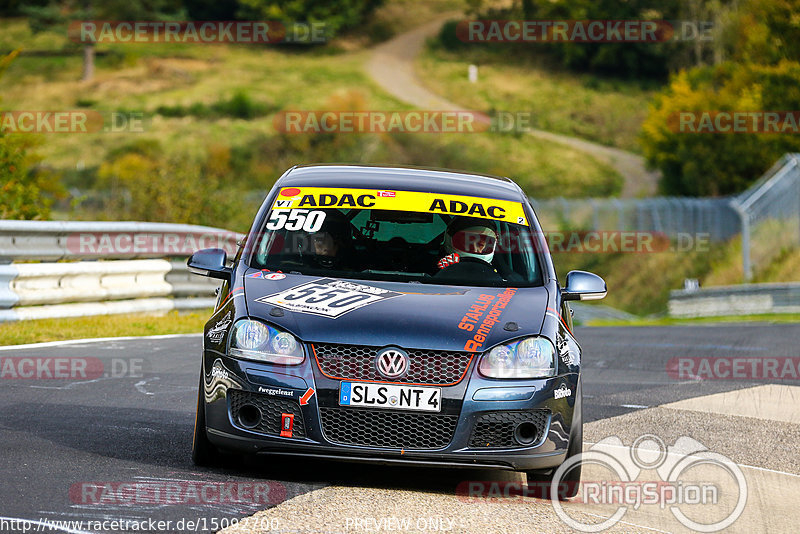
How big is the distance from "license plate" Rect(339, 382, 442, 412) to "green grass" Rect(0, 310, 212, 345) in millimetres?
6718

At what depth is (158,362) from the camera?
11.2m

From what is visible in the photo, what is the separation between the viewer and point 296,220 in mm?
7402

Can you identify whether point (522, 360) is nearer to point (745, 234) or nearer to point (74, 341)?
point (74, 341)

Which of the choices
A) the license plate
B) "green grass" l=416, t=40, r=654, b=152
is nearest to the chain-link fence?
the license plate

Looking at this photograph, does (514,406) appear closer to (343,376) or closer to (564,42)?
(343,376)

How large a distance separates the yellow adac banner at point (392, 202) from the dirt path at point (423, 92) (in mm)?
59365

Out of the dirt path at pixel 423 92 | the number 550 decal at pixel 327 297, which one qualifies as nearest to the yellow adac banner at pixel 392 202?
the number 550 decal at pixel 327 297

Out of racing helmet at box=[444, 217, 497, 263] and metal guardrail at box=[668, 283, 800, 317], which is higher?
metal guardrail at box=[668, 283, 800, 317]

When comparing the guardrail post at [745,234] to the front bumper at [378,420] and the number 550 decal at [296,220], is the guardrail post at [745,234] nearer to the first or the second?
the number 550 decal at [296,220]

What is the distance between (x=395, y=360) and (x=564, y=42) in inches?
3674

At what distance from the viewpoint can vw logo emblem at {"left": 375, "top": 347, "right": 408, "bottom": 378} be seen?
6.00 meters

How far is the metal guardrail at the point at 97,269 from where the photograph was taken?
A: 12938mm

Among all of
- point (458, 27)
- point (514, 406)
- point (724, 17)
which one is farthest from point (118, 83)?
point (514, 406)

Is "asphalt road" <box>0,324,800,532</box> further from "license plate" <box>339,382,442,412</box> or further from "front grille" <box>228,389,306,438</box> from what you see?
"license plate" <box>339,382,442,412</box>
